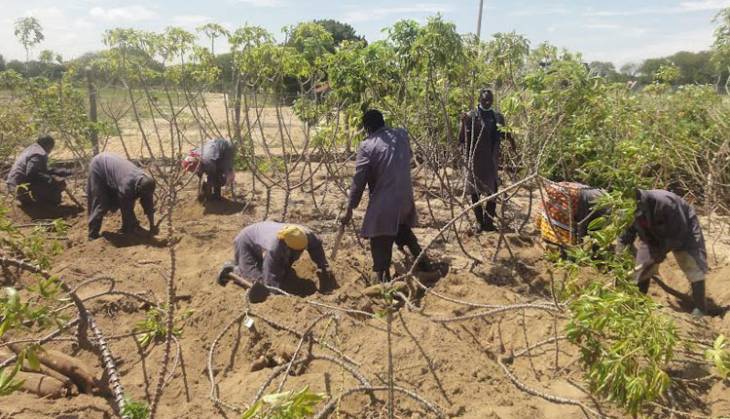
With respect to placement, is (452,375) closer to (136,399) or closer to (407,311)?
(407,311)

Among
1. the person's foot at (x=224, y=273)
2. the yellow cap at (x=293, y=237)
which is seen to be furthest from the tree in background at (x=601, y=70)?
the person's foot at (x=224, y=273)

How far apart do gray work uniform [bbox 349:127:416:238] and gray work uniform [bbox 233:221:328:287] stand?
437mm

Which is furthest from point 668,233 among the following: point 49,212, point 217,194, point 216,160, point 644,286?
point 49,212

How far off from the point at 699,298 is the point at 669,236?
2.09 ft

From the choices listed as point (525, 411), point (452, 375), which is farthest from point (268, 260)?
point (525, 411)

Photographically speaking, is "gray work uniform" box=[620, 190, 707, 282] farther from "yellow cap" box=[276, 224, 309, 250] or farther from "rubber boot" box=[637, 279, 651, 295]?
"yellow cap" box=[276, 224, 309, 250]

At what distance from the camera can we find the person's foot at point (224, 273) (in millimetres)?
4652

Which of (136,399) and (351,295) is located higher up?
(351,295)

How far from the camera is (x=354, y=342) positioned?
11.6 feet

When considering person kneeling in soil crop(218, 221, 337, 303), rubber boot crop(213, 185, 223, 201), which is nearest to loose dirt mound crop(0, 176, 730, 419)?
person kneeling in soil crop(218, 221, 337, 303)

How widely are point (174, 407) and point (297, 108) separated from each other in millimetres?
4051

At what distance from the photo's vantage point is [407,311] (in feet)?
12.4

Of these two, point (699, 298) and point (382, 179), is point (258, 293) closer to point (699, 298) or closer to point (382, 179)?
point (382, 179)

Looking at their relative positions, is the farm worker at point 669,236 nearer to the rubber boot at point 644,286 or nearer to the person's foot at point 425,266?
the rubber boot at point 644,286
